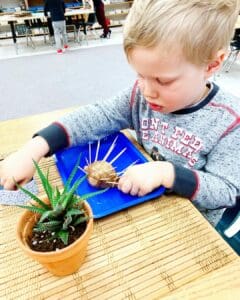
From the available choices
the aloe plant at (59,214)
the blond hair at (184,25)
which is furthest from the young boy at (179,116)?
the aloe plant at (59,214)

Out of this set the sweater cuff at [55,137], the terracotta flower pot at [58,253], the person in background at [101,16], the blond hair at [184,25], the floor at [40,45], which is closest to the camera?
the terracotta flower pot at [58,253]

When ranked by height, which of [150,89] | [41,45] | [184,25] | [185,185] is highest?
[184,25]

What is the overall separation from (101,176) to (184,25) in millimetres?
332

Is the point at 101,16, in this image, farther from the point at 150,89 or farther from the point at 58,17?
the point at 150,89

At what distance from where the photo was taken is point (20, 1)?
23.4 feet

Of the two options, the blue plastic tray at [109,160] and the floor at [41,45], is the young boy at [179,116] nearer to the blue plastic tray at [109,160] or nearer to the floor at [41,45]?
the blue plastic tray at [109,160]

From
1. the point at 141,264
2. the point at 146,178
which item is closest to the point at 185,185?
the point at 146,178

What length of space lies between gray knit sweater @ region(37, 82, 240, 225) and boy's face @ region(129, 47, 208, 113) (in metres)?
0.07

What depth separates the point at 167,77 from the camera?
0.55 meters

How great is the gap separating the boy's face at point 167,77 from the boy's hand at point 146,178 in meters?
0.15

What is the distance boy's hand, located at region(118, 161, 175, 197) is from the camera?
0.55m

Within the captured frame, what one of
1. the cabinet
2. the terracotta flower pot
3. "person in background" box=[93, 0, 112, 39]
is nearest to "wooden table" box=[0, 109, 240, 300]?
the terracotta flower pot

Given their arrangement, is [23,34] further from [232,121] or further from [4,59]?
[232,121]

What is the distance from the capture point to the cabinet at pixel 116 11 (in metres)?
7.36
